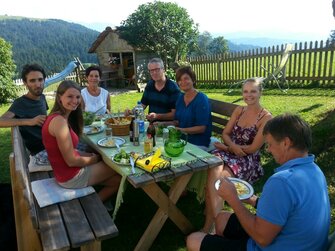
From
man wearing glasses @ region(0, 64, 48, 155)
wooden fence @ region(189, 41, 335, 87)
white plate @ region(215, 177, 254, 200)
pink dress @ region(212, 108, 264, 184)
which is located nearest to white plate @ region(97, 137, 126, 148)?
man wearing glasses @ region(0, 64, 48, 155)

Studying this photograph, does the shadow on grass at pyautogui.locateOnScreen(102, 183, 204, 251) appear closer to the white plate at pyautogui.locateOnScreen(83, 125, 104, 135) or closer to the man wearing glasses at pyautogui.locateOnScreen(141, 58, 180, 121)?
the white plate at pyautogui.locateOnScreen(83, 125, 104, 135)

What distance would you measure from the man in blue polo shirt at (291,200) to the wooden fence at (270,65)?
30.6ft

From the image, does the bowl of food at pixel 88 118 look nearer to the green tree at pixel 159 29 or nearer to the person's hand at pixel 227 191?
the person's hand at pixel 227 191

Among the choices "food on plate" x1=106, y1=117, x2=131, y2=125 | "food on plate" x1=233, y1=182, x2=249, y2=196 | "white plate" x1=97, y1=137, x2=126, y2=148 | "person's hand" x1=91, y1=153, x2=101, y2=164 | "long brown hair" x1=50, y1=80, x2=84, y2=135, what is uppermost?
"long brown hair" x1=50, y1=80, x2=84, y2=135

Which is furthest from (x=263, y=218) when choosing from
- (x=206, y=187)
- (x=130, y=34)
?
(x=130, y=34)

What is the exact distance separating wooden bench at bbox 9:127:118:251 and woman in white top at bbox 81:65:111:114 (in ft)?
7.74

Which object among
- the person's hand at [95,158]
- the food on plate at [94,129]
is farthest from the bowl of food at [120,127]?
the person's hand at [95,158]

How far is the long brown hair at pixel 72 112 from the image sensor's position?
2.96 m

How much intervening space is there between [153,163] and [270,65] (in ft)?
32.7

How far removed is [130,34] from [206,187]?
1250cm

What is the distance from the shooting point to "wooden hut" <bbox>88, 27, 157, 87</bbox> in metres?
15.1

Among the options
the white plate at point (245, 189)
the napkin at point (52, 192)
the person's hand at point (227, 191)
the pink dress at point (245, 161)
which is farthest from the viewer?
the pink dress at point (245, 161)

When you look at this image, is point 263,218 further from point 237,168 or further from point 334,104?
point 334,104

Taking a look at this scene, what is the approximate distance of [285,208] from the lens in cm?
158
